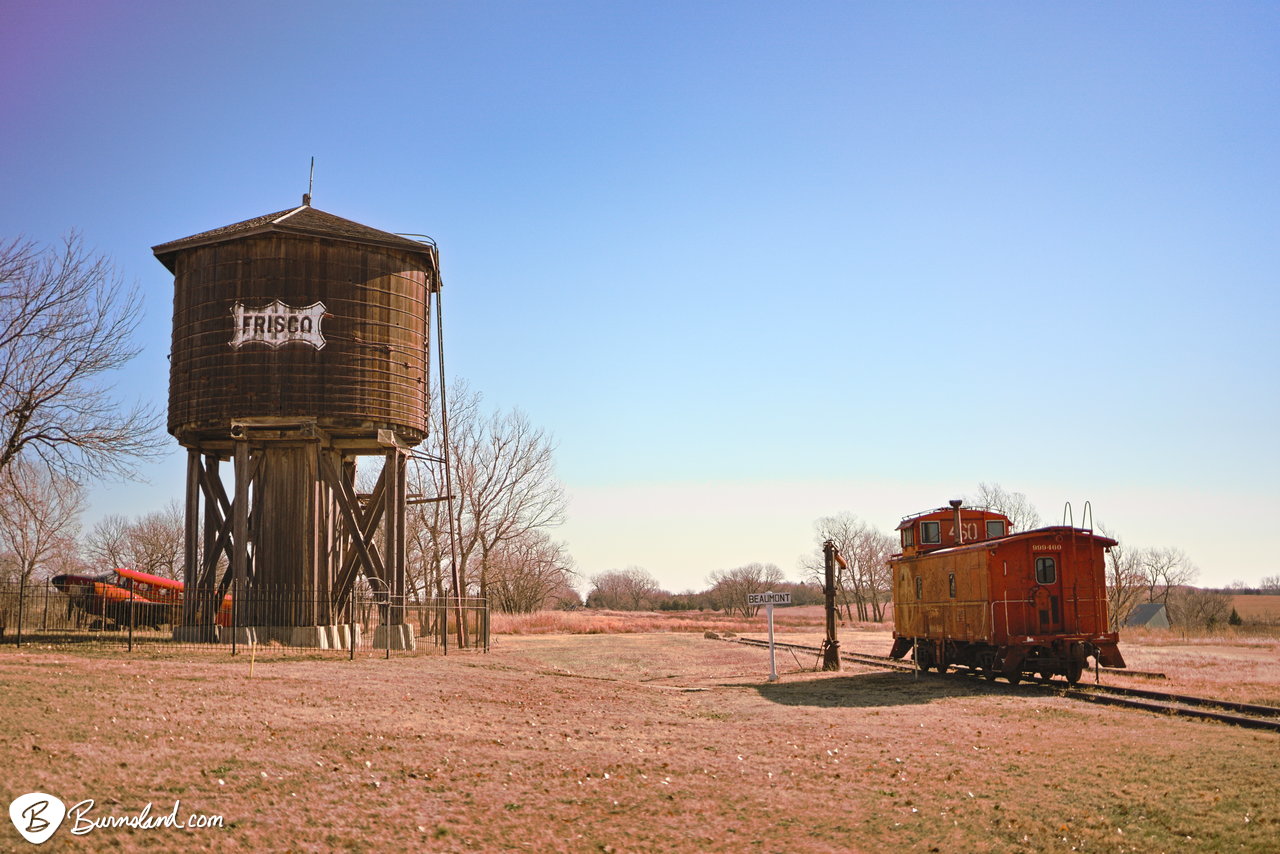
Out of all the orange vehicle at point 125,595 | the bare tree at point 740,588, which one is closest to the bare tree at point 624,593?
the bare tree at point 740,588

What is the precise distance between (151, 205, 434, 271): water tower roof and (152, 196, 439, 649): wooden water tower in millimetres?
55

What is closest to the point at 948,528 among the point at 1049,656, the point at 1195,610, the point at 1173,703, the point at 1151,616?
the point at 1049,656

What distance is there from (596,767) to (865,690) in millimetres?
12051

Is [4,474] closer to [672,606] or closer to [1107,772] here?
[1107,772]

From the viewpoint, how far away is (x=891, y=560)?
31469mm

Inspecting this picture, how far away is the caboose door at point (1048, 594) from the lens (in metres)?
22.9

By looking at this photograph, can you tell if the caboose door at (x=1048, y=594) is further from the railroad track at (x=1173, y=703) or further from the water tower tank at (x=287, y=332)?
the water tower tank at (x=287, y=332)

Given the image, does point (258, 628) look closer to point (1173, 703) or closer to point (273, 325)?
point (273, 325)

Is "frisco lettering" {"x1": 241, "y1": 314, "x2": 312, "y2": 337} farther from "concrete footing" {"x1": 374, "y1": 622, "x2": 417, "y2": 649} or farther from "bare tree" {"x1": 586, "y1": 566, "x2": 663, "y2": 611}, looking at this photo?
"bare tree" {"x1": 586, "y1": 566, "x2": 663, "y2": 611}

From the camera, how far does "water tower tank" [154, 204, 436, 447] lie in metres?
25.7

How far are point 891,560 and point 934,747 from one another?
59.1ft

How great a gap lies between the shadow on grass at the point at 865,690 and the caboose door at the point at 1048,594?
6.49 ft

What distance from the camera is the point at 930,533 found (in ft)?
95.9

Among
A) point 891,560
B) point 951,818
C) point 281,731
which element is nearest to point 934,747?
point 951,818
